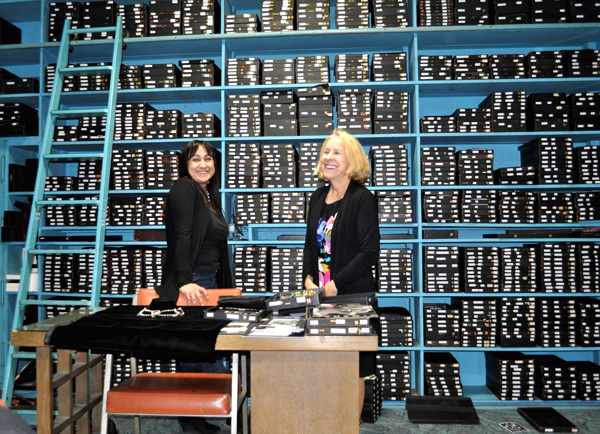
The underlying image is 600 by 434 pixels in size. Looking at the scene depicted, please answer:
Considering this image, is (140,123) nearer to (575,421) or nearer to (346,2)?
(346,2)

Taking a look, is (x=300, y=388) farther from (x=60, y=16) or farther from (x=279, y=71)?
(x=60, y=16)

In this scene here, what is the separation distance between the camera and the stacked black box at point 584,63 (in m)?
3.55

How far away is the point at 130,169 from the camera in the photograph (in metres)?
3.76

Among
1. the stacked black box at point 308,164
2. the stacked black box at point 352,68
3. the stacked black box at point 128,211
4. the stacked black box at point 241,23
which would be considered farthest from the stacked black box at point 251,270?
the stacked black box at point 241,23

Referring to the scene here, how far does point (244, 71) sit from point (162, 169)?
1174 mm

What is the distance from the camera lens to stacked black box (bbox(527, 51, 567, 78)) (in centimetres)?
356

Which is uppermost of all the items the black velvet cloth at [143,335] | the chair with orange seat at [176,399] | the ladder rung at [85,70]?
the ladder rung at [85,70]

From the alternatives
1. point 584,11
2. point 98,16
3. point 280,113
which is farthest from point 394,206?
point 98,16

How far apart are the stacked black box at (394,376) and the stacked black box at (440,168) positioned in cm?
152

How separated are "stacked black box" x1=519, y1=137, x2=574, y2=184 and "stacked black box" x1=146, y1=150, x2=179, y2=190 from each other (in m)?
3.22

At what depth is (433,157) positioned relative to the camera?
11.7 ft

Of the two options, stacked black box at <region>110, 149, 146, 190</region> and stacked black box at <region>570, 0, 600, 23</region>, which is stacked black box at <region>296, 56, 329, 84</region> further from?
stacked black box at <region>570, 0, 600, 23</region>

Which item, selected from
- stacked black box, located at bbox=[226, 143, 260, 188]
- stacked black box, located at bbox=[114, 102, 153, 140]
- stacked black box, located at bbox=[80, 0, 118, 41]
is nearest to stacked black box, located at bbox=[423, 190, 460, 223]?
stacked black box, located at bbox=[226, 143, 260, 188]

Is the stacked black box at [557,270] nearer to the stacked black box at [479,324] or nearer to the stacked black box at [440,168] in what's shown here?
the stacked black box at [479,324]
